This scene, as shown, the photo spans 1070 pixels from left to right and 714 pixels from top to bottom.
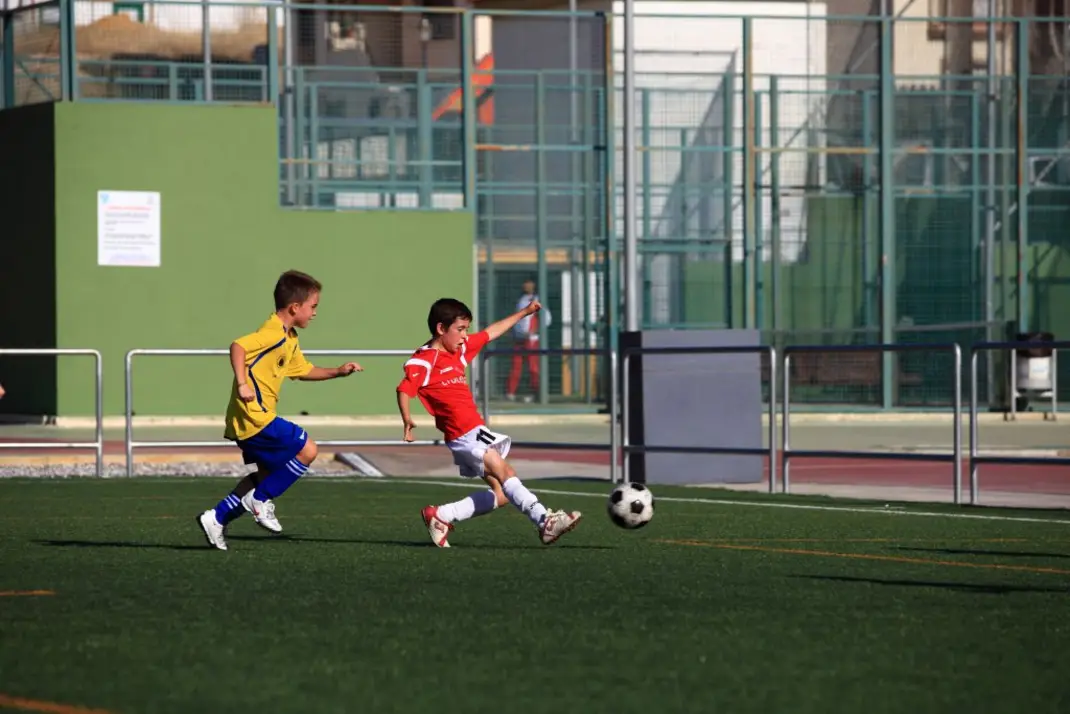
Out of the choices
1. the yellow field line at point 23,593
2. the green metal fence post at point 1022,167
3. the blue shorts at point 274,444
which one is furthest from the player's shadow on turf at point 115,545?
the green metal fence post at point 1022,167

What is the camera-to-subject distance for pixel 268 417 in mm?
10594

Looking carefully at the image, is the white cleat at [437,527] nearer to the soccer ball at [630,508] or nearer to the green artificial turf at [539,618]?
the green artificial turf at [539,618]

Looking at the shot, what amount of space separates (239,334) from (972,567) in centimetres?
1907

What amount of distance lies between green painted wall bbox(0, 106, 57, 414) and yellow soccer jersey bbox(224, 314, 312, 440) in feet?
52.9

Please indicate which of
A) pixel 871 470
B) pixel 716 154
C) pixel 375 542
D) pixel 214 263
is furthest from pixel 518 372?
pixel 375 542

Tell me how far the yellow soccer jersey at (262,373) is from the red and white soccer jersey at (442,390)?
666mm

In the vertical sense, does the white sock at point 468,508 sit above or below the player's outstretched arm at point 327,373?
below

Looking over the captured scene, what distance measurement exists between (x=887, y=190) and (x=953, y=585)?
22522 millimetres

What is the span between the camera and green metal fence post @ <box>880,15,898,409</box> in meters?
30.5

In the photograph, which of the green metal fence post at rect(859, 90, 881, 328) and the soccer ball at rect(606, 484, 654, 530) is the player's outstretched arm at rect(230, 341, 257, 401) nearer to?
the soccer ball at rect(606, 484, 654, 530)

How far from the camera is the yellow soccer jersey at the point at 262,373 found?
1055 cm

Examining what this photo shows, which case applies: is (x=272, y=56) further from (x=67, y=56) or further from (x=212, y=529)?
(x=212, y=529)

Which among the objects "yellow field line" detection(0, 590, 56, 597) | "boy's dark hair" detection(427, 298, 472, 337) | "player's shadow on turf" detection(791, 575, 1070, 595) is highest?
"boy's dark hair" detection(427, 298, 472, 337)

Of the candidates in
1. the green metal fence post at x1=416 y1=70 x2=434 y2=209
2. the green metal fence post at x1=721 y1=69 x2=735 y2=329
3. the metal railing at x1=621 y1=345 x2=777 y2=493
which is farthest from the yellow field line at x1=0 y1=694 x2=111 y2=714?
the green metal fence post at x1=721 y1=69 x2=735 y2=329
